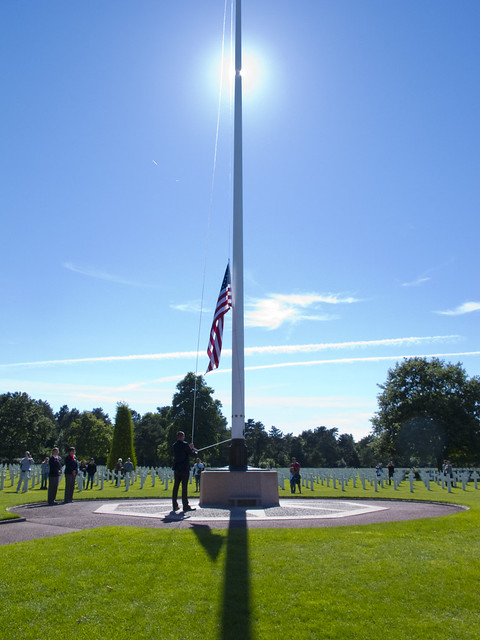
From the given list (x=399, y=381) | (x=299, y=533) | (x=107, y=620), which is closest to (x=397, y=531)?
(x=299, y=533)

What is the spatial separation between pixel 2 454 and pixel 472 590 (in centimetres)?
7714

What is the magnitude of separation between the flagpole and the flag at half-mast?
9.2 inches

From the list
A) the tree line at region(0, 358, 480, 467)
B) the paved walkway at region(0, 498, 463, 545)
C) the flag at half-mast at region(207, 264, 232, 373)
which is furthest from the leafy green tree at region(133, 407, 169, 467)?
the paved walkway at region(0, 498, 463, 545)

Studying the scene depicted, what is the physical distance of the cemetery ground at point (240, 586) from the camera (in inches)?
161

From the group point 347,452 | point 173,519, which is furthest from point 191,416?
point 347,452

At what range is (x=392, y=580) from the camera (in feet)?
16.6

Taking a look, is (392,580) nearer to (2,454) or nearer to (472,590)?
(472,590)

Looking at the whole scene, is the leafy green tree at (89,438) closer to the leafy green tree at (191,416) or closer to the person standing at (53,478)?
the leafy green tree at (191,416)

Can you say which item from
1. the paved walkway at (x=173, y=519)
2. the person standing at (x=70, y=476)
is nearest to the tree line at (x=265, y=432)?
the person standing at (x=70, y=476)

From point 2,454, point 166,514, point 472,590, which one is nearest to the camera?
point 472,590

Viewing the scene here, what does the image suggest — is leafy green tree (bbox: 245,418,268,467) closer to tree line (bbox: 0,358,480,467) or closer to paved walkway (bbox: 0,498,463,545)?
tree line (bbox: 0,358,480,467)

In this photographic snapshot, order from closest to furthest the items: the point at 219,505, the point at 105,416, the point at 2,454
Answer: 1. the point at 219,505
2. the point at 2,454
3. the point at 105,416

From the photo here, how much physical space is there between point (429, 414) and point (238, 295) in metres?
36.6

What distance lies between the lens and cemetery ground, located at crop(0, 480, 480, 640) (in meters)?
4.09
